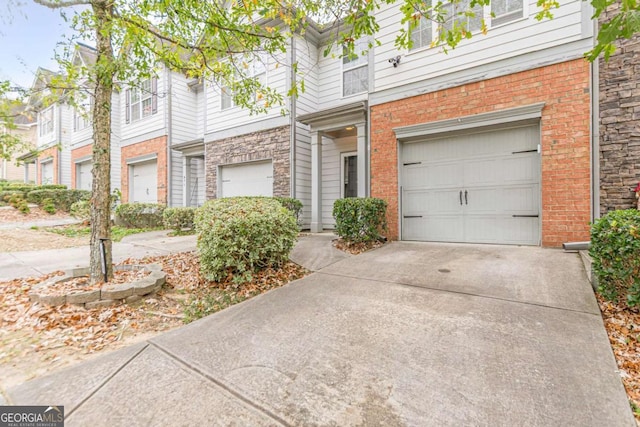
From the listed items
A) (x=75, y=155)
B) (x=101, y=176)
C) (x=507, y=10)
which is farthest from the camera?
(x=75, y=155)

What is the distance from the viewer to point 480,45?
569 cm

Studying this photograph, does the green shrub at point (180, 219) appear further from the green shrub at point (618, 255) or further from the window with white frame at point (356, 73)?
the green shrub at point (618, 255)

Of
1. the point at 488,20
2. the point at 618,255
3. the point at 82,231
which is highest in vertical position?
the point at 488,20

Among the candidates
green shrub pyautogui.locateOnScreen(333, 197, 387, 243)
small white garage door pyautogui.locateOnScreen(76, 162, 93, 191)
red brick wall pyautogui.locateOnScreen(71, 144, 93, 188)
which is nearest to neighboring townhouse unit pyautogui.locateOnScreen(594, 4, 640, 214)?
green shrub pyautogui.locateOnScreen(333, 197, 387, 243)

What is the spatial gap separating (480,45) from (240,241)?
5.87m

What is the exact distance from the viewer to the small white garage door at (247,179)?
9031 mm

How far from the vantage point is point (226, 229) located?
3803 millimetres

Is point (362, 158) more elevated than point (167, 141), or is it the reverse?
point (167, 141)

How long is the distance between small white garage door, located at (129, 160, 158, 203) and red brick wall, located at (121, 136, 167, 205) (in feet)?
0.85

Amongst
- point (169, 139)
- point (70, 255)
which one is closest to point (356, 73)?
point (169, 139)

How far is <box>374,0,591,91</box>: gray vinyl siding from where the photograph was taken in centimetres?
500

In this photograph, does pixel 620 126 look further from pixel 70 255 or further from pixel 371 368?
pixel 70 255

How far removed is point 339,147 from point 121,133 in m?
10.7

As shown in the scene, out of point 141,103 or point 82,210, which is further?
point 141,103
